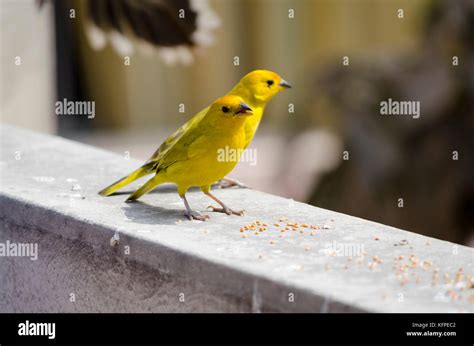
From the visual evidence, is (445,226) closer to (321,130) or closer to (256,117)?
(321,130)

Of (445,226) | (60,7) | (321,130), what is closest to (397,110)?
(445,226)

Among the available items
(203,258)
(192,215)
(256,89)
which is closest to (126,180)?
(192,215)

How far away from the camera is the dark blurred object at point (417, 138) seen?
7430 millimetres

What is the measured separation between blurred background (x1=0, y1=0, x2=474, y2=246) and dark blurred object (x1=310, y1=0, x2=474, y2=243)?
0.04 feet

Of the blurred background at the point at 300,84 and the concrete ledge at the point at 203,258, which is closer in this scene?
the concrete ledge at the point at 203,258
